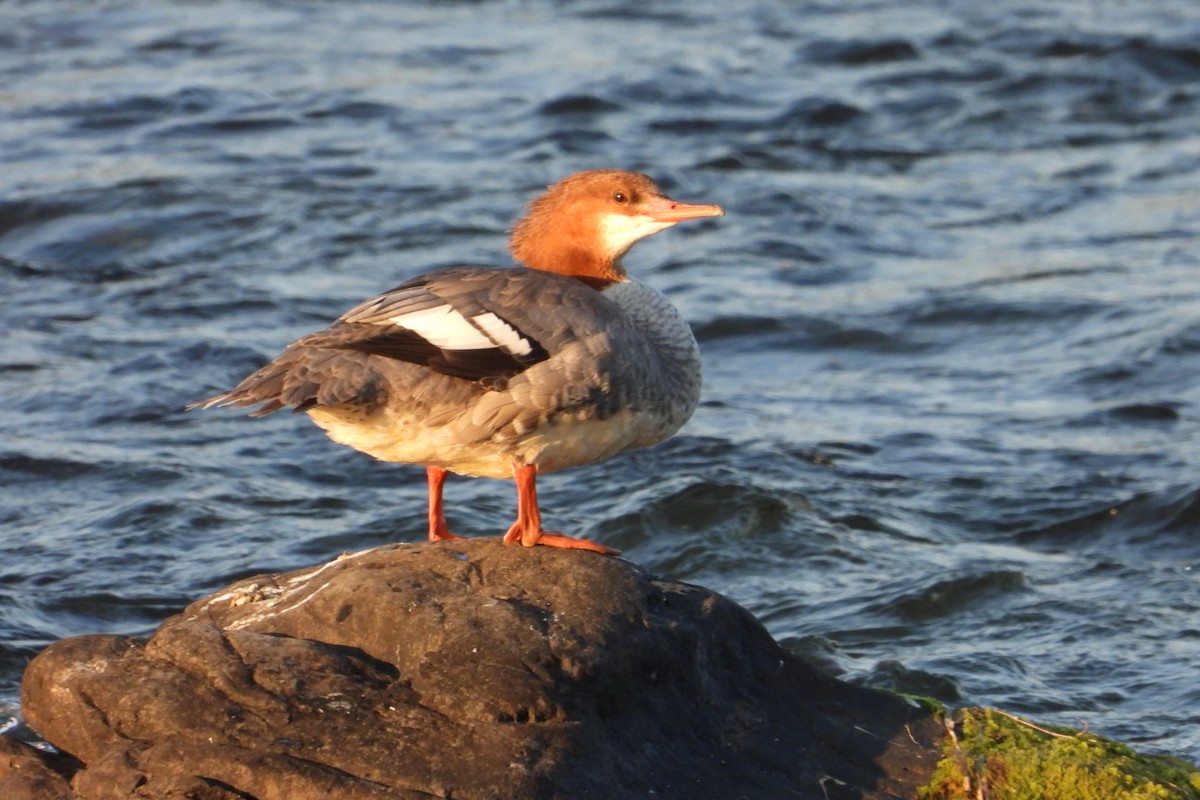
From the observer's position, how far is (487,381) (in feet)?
Answer: 17.3

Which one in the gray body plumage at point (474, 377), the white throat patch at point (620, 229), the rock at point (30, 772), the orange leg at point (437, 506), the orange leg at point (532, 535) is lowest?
the rock at point (30, 772)

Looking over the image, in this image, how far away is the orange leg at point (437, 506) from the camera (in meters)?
5.71

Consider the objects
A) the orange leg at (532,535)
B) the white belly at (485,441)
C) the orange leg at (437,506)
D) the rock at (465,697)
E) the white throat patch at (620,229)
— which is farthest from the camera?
the white throat patch at (620,229)

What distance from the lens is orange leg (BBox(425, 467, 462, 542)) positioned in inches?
225

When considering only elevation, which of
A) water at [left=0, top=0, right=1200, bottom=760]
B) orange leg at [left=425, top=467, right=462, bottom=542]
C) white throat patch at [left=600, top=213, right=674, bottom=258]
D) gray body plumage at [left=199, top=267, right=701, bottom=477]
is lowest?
water at [left=0, top=0, right=1200, bottom=760]

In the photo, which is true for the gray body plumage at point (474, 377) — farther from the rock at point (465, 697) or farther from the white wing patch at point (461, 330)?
the rock at point (465, 697)

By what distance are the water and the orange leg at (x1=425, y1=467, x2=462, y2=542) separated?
1786 mm

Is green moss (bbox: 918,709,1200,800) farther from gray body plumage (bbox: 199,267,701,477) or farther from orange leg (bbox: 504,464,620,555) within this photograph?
gray body plumage (bbox: 199,267,701,477)

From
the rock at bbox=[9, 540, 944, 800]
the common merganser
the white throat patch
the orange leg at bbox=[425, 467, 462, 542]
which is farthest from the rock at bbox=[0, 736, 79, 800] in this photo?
the white throat patch

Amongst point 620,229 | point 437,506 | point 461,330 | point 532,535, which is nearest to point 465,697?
point 532,535

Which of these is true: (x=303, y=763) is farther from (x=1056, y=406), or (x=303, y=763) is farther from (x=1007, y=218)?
(x=1007, y=218)

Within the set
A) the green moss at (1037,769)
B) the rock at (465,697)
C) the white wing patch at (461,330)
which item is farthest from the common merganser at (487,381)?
the green moss at (1037,769)

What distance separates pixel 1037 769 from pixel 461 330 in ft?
6.85

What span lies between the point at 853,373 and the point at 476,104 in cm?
593
